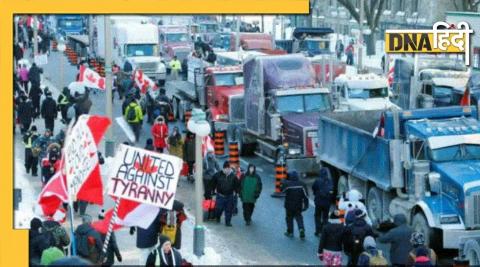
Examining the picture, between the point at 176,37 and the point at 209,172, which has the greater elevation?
the point at 176,37

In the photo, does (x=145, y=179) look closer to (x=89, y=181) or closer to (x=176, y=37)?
(x=89, y=181)

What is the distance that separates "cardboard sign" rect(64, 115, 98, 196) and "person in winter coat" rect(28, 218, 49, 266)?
113 cm

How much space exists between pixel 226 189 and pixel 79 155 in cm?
732

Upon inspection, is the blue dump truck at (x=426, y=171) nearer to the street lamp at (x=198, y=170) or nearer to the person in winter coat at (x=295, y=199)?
the person in winter coat at (x=295, y=199)

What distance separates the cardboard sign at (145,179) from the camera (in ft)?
52.0

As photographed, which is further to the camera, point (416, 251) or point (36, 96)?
point (36, 96)

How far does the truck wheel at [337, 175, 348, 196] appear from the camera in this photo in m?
24.2

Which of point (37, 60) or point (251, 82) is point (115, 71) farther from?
point (251, 82)

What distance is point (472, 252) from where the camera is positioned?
744 inches

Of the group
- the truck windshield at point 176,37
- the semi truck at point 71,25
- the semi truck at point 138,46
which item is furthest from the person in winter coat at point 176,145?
the semi truck at point 71,25

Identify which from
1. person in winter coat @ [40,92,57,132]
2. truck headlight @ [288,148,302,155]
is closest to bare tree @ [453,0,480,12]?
person in winter coat @ [40,92,57,132]

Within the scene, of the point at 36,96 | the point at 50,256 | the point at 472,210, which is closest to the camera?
the point at 50,256

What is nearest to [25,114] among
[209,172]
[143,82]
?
[143,82]

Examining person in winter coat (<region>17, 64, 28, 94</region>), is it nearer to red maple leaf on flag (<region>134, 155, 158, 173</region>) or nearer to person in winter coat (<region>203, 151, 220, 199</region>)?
person in winter coat (<region>203, 151, 220, 199</region>)
